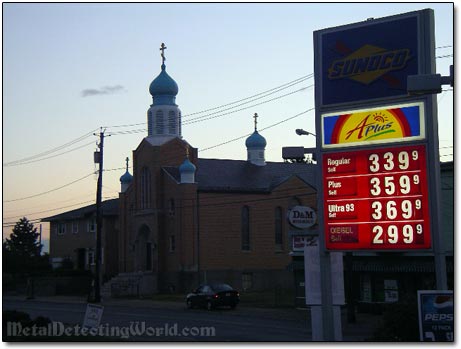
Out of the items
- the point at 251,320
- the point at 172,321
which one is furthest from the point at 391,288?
the point at 172,321

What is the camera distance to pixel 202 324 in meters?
32.1

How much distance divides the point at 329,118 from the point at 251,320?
1654cm

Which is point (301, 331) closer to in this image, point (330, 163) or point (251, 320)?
point (251, 320)

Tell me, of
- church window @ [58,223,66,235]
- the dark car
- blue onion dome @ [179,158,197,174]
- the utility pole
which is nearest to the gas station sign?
the dark car

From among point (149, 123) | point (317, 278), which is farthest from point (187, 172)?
point (317, 278)

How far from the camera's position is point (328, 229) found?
19.8 m

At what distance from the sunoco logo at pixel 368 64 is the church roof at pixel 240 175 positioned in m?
39.9

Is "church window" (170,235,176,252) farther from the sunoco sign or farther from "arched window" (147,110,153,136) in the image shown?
the sunoco sign

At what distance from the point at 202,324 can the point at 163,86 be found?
3393cm

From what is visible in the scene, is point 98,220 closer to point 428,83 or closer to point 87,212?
point 87,212

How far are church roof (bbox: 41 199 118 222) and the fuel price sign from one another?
53.2 metres

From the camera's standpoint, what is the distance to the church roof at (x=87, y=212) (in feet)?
235

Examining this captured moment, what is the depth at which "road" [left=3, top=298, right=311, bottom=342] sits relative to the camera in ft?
86.6

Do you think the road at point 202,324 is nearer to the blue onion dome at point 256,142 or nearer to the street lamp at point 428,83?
the street lamp at point 428,83
